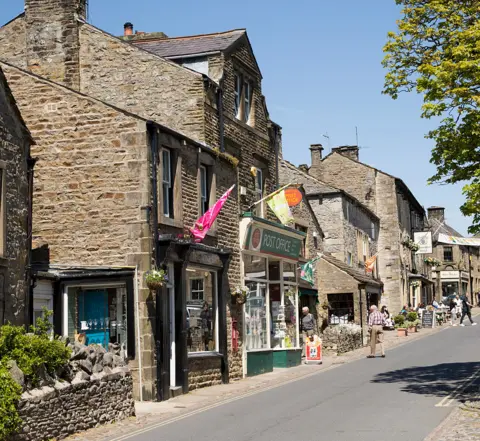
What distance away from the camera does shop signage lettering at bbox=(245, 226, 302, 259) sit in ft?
79.0

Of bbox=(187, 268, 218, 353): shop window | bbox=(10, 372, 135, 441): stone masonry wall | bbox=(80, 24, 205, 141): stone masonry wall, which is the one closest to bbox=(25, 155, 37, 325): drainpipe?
bbox=(10, 372, 135, 441): stone masonry wall

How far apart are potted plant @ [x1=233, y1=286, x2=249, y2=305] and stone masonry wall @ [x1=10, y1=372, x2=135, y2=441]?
26.4 feet

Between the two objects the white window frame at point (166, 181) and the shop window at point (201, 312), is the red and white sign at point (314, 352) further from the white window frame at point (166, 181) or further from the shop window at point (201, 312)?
the white window frame at point (166, 181)

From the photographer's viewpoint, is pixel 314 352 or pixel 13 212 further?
pixel 314 352

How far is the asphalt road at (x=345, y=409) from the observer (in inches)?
472

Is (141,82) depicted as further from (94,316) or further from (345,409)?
(345,409)

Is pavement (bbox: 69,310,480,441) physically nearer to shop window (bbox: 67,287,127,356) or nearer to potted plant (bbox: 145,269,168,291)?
shop window (bbox: 67,287,127,356)

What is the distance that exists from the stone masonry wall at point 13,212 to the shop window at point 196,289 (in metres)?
5.07

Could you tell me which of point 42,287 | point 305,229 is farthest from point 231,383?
point 305,229

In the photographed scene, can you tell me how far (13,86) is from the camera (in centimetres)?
1973

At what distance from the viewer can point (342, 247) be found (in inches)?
1736

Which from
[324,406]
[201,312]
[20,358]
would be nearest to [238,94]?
[201,312]

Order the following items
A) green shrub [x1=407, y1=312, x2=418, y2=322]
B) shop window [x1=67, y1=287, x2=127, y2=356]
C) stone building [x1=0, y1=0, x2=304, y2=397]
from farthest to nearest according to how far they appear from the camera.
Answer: green shrub [x1=407, y1=312, x2=418, y2=322] → stone building [x1=0, y1=0, x2=304, y2=397] → shop window [x1=67, y1=287, x2=127, y2=356]

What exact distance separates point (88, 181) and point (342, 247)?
26.9 metres
